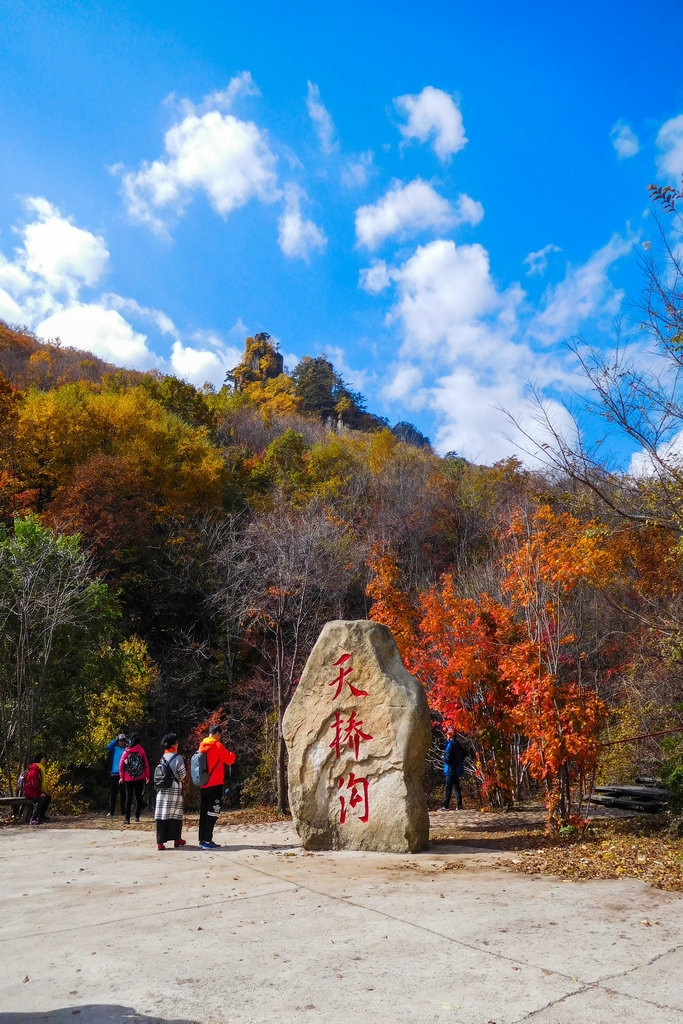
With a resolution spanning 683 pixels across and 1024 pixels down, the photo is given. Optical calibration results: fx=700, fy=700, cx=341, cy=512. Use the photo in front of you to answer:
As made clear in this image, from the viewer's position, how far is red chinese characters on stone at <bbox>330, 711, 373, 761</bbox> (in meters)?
7.39

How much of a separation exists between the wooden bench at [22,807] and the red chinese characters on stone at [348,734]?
206 inches

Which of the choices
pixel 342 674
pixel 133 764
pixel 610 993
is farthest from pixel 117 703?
pixel 610 993

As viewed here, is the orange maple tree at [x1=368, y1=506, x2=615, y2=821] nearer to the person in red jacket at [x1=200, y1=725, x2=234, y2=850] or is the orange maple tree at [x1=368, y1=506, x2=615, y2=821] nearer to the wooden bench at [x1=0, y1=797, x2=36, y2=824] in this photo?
the person in red jacket at [x1=200, y1=725, x2=234, y2=850]

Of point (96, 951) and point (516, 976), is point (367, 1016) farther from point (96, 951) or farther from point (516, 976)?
point (96, 951)

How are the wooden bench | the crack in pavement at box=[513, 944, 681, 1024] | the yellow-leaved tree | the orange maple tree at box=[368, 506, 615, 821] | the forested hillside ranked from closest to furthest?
the crack in pavement at box=[513, 944, 681, 1024] < the orange maple tree at box=[368, 506, 615, 821] < the forested hillside < the wooden bench < the yellow-leaved tree

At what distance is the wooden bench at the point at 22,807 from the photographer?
32.3 feet

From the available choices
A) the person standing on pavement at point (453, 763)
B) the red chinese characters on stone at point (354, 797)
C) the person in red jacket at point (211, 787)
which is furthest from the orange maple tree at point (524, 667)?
the person in red jacket at point (211, 787)

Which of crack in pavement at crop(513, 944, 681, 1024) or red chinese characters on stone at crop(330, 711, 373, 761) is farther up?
red chinese characters on stone at crop(330, 711, 373, 761)

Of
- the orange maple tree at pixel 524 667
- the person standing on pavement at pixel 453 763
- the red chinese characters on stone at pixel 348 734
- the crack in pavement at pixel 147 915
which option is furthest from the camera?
the person standing on pavement at pixel 453 763

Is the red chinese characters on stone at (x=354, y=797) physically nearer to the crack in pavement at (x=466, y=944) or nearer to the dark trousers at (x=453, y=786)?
the crack in pavement at (x=466, y=944)

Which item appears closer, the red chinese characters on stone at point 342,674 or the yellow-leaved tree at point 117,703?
the red chinese characters on stone at point 342,674

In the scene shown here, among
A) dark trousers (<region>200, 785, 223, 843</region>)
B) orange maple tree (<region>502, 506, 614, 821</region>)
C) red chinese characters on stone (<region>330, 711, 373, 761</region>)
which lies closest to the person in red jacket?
dark trousers (<region>200, 785, 223, 843</region>)

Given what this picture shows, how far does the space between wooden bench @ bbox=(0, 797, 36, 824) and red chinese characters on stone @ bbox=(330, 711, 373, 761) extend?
5.23 m

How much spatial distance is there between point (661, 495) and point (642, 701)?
15.6 feet
